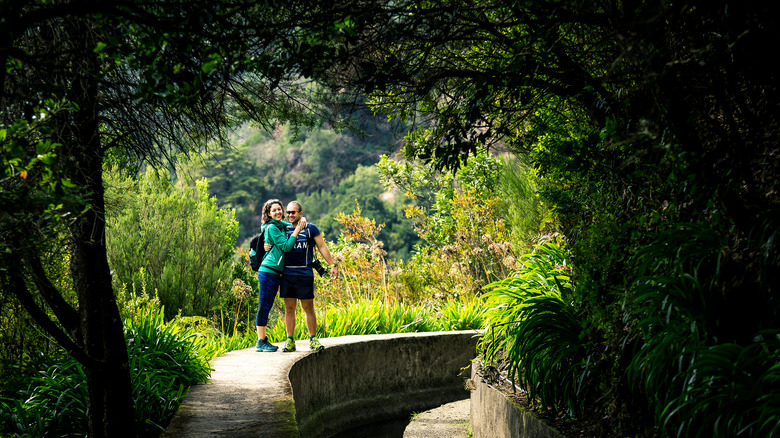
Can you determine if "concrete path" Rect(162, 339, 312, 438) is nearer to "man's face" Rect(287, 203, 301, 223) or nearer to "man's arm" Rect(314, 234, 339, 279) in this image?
"man's arm" Rect(314, 234, 339, 279)

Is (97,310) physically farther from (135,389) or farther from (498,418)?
(498,418)

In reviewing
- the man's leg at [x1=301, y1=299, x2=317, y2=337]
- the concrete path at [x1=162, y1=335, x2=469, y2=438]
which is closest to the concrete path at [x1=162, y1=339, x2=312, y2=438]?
the concrete path at [x1=162, y1=335, x2=469, y2=438]

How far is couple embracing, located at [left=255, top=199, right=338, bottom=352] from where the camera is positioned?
7.88 m

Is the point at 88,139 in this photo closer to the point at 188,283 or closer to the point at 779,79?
the point at 779,79

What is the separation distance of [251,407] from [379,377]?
12.4 feet

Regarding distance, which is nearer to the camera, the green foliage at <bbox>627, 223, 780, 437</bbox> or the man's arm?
the green foliage at <bbox>627, 223, 780, 437</bbox>

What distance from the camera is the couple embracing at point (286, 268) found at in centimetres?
788

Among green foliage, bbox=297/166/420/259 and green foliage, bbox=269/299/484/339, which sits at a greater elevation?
green foliage, bbox=297/166/420/259

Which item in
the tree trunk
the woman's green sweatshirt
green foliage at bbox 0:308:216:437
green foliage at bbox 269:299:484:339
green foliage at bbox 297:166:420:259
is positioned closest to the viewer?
the tree trunk

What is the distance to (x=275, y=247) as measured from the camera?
7906 millimetres

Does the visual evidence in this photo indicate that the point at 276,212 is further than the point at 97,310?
Yes

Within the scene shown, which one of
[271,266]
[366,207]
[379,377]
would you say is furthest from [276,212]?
[366,207]

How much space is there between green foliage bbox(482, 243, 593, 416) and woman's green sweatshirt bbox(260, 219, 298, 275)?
9.17ft

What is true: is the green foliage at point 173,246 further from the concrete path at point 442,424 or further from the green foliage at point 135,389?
the green foliage at point 135,389
